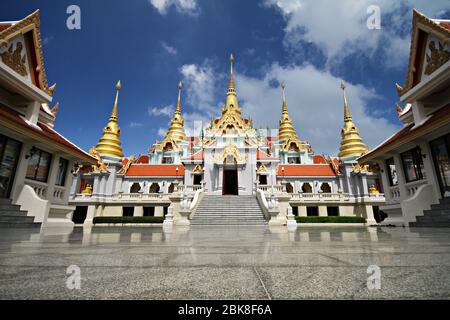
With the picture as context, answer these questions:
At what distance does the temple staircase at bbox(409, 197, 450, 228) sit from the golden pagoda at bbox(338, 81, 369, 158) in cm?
2115

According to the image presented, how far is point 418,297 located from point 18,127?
36.9 ft

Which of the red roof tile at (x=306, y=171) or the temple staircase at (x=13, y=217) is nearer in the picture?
the temple staircase at (x=13, y=217)

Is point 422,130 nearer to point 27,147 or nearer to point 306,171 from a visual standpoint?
point 27,147

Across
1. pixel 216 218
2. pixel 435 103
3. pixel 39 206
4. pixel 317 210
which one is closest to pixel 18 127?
pixel 39 206

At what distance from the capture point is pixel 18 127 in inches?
332

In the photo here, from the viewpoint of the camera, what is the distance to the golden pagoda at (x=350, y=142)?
97.3ft

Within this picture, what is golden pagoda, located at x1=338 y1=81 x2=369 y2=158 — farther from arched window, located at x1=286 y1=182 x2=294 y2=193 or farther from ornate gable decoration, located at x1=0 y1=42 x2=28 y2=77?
ornate gable decoration, located at x1=0 y1=42 x2=28 y2=77

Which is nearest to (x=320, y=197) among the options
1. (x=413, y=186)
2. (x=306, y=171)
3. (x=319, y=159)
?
(x=306, y=171)

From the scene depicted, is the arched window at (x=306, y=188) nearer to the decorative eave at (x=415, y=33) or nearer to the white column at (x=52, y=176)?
the decorative eave at (x=415, y=33)

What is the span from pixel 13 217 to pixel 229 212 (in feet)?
36.0

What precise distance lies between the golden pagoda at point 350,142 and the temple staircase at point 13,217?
Result: 101 feet

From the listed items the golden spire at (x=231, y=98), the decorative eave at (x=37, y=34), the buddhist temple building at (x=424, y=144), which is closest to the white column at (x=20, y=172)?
the decorative eave at (x=37, y=34)

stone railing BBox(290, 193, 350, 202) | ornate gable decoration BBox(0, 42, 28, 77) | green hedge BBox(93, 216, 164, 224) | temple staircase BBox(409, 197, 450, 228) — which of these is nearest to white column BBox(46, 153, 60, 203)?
ornate gable decoration BBox(0, 42, 28, 77)

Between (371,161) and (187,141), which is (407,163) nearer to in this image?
(371,161)
